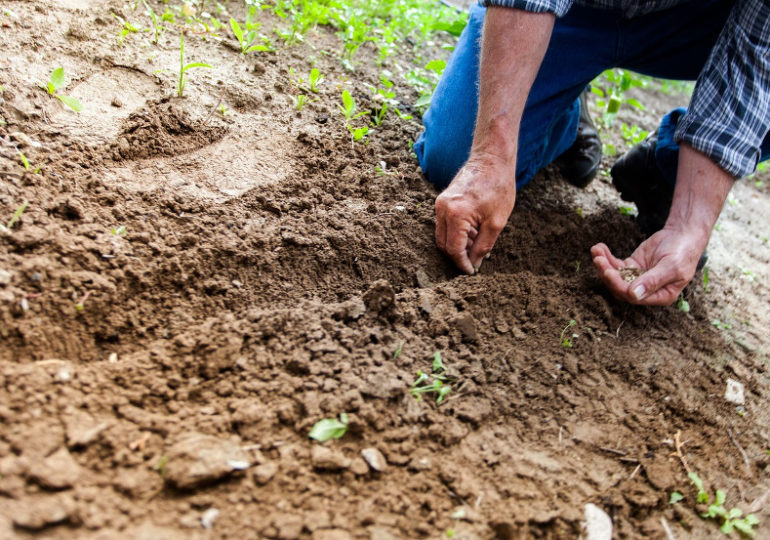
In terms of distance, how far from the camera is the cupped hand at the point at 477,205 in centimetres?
175

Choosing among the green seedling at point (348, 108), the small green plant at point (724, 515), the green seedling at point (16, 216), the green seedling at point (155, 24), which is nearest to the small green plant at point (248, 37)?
the green seedling at point (155, 24)

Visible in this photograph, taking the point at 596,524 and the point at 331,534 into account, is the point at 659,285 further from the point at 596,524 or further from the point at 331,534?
the point at 331,534

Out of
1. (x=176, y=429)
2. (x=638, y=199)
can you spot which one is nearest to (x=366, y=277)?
(x=176, y=429)

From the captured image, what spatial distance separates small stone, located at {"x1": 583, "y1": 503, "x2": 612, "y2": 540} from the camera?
124 cm

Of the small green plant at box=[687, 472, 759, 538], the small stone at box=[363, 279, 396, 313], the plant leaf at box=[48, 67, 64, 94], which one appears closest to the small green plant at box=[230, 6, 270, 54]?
the plant leaf at box=[48, 67, 64, 94]

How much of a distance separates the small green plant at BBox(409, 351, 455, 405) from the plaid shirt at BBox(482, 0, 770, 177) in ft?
4.26

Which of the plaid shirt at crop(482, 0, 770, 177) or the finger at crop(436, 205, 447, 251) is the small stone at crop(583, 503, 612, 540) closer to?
the finger at crop(436, 205, 447, 251)

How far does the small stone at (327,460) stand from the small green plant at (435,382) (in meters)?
0.26

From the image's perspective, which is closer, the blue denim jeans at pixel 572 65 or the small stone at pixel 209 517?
the small stone at pixel 209 517

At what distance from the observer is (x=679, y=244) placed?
188 cm

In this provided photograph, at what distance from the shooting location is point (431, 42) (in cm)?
356

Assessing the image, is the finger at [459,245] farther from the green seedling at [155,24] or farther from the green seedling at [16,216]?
the green seedling at [155,24]

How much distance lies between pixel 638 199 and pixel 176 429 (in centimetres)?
221

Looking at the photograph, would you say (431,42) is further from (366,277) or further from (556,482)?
(556,482)
